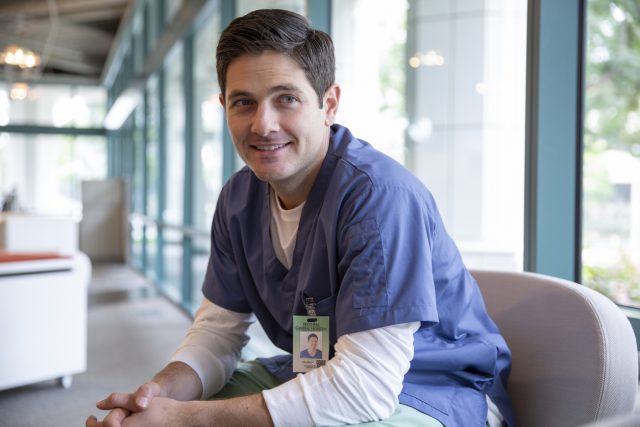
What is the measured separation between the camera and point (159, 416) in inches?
48.1

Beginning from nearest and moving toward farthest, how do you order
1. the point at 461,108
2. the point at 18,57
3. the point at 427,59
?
1. the point at 461,108
2. the point at 427,59
3. the point at 18,57

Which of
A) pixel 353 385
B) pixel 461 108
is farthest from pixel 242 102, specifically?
pixel 461 108

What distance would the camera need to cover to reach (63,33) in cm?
1239

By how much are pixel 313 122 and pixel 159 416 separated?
681 mm

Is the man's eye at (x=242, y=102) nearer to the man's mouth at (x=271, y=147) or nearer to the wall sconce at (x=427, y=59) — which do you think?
the man's mouth at (x=271, y=147)

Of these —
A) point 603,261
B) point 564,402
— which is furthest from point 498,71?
point 564,402

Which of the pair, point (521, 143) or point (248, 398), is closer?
point (248, 398)

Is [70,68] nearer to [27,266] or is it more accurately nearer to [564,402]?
[27,266]

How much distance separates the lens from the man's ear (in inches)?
55.5

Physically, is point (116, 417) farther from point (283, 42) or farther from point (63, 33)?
point (63, 33)

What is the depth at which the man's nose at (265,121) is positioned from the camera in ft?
4.27

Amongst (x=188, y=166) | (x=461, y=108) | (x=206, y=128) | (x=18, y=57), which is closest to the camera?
(x=461, y=108)

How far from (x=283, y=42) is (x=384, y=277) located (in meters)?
0.53

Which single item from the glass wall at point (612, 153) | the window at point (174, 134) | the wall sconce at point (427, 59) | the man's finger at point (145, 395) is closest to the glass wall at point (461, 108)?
the wall sconce at point (427, 59)
